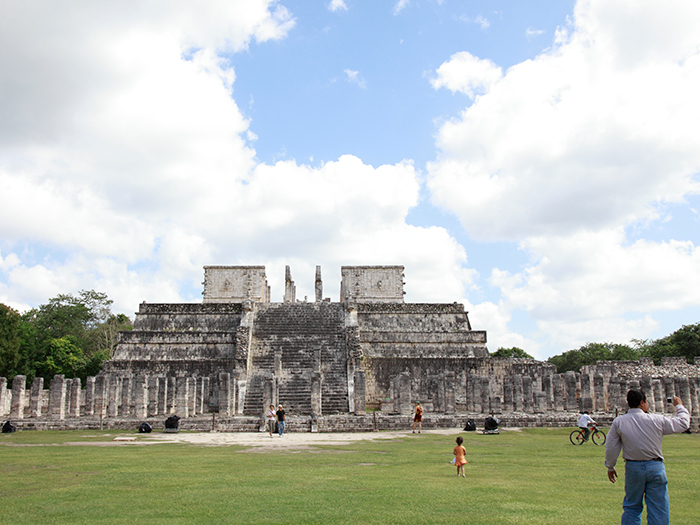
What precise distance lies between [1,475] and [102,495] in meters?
2.63

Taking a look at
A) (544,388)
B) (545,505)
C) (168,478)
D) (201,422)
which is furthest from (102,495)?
(544,388)

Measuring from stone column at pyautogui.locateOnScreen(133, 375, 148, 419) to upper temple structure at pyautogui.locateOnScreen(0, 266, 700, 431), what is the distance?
0.04m

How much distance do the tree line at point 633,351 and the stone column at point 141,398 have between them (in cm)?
2919

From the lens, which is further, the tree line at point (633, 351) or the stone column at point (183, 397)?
the tree line at point (633, 351)

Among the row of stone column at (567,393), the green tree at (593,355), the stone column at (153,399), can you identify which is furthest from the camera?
the green tree at (593,355)

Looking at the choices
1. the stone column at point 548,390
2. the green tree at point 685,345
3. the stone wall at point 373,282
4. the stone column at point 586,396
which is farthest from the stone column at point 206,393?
the green tree at point 685,345

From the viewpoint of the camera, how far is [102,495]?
7215mm

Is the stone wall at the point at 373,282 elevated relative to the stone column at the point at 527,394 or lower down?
elevated

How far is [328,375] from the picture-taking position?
23.6m

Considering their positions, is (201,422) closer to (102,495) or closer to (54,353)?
(102,495)

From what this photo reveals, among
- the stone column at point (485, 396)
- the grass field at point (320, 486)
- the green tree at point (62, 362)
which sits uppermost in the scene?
the green tree at point (62, 362)

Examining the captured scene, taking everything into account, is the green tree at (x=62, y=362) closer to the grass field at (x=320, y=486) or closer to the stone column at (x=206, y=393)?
the stone column at (x=206, y=393)

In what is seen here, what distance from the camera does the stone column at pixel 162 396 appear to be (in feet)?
68.4

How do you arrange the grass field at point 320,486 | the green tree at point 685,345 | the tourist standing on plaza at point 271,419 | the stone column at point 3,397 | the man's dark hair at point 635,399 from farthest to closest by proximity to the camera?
the green tree at point 685,345 < the stone column at point 3,397 < the tourist standing on plaza at point 271,419 < the grass field at point 320,486 < the man's dark hair at point 635,399
